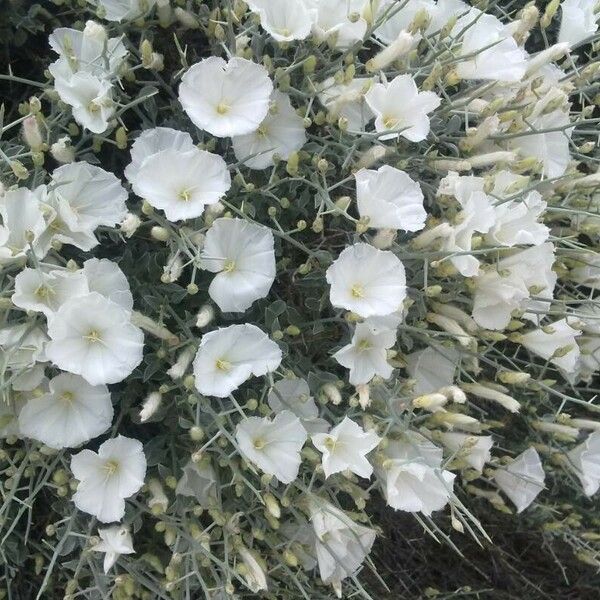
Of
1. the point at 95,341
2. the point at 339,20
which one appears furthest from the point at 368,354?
the point at 339,20

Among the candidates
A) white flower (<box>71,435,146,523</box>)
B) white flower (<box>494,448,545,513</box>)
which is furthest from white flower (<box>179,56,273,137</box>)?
white flower (<box>494,448,545,513</box>)

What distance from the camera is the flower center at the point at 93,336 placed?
1.13 metres

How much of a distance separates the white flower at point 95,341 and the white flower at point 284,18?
19.0 inches

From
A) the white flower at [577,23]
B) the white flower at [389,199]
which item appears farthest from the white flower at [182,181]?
the white flower at [577,23]

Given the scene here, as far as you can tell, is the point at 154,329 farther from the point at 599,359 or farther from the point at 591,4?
the point at 591,4

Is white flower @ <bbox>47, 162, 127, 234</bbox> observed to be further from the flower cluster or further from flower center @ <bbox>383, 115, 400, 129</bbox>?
flower center @ <bbox>383, 115, 400, 129</bbox>

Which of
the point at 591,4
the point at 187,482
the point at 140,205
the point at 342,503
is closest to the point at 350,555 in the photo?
the point at 342,503

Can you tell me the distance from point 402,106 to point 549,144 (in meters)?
0.33

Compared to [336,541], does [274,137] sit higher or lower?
higher

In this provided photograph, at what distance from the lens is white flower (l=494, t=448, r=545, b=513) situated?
1542 mm

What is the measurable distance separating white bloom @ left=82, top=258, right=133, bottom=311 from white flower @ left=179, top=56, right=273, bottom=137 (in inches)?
10.1

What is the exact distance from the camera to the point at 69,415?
4.02 ft

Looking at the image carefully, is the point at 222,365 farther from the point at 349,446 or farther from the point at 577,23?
the point at 577,23

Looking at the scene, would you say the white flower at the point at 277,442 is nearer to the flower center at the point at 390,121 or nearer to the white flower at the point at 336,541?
the white flower at the point at 336,541
